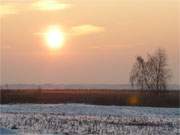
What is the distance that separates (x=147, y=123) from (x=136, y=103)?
21.9m

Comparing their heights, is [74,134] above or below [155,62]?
below

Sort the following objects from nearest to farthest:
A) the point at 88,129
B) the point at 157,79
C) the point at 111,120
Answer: the point at 88,129
the point at 111,120
the point at 157,79

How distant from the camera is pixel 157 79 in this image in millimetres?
79562

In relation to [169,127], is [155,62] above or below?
above

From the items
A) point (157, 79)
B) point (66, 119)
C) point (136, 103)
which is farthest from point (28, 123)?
point (157, 79)

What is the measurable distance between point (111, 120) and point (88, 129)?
608 centimetres

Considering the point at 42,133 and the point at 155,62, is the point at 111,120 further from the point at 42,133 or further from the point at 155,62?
the point at 155,62

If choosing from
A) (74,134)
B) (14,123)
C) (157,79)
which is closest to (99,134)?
(74,134)

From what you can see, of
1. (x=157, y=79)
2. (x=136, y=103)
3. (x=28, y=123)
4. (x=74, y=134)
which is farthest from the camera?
(x=157, y=79)

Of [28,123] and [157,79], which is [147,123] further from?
[157,79]

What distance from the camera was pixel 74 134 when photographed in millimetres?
25500

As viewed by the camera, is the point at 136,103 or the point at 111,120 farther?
the point at 136,103

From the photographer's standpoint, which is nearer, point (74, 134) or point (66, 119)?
point (74, 134)

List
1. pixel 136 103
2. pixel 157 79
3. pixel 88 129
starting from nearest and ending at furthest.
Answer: pixel 88 129, pixel 136 103, pixel 157 79
